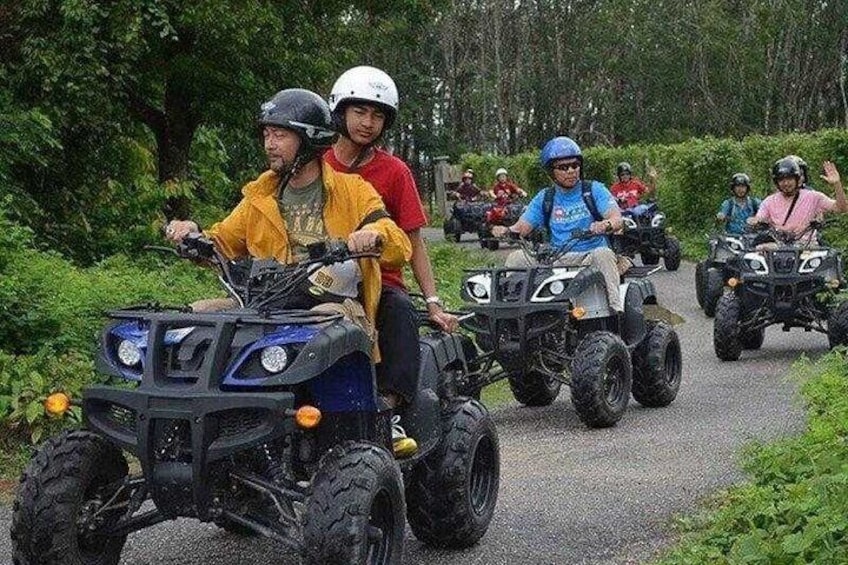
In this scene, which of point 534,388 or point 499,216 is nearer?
point 534,388

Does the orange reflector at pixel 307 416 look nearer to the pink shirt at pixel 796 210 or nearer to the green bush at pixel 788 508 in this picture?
the green bush at pixel 788 508

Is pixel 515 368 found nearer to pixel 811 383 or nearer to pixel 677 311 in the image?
pixel 811 383

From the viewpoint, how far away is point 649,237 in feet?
86.5

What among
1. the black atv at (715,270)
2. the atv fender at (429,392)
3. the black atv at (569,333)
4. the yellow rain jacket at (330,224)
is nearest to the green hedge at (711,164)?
the black atv at (715,270)

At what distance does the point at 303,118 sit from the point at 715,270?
502 inches

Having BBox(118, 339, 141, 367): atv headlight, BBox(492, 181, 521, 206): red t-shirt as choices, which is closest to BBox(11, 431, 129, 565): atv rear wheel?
BBox(118, 339, 141, 367): atv headlight

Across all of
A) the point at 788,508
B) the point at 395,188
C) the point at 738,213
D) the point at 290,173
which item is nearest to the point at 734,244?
the point at 738,213

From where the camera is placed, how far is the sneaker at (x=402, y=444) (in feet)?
20.3

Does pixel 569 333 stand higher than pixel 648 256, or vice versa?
pixel 569 333

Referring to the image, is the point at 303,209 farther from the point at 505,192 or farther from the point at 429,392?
the point at 505,192

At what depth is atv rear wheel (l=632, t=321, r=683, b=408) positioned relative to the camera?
1132cm

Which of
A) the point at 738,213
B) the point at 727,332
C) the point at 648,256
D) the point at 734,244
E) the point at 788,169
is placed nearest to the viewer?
the point at 727,332

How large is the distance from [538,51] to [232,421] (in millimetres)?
65298

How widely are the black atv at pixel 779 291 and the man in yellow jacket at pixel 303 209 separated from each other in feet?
28.6
